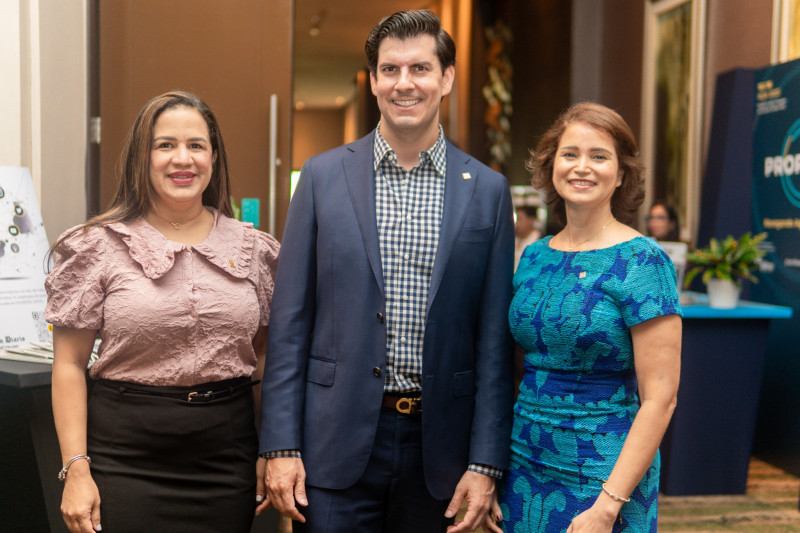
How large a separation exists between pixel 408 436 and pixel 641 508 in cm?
57

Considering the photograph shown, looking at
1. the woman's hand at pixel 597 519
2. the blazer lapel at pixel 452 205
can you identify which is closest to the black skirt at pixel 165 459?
the blazer lapel at pixel 452 205

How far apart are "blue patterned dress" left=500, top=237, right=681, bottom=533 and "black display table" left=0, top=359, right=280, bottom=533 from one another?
4.56 ft

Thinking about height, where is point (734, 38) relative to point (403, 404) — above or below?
above

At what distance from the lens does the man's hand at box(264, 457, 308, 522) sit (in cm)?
180

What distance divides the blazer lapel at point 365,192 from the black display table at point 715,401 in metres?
2.75

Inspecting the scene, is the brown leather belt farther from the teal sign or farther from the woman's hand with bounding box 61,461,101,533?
the teal sign

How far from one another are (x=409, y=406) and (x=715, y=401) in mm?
2889

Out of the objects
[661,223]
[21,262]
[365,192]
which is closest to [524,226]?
[661,223]

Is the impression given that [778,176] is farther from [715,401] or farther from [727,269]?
[715,401]

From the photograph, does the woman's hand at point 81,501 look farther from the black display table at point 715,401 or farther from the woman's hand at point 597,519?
the black display table at point 715,401

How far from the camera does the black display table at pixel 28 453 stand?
2197 mm

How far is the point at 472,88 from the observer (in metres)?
8.80

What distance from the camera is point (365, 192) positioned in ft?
6.16

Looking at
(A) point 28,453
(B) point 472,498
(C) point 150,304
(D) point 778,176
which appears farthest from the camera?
(D) point 778,176
